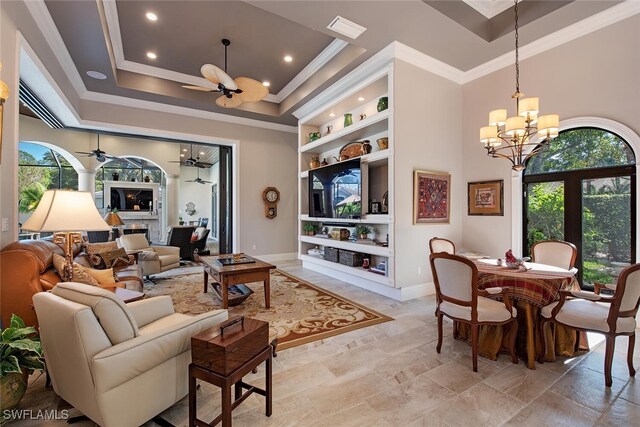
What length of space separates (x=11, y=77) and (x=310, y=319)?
12.8 ft

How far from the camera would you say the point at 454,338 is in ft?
9.71

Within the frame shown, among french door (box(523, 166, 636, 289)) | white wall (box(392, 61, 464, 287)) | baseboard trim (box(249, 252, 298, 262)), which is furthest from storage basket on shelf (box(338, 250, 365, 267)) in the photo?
baseboard trim (box(249, 252, 298, 262))

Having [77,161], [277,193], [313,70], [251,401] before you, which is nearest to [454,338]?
[251,401]

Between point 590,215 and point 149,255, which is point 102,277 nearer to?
point 149,255

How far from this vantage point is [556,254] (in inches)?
128

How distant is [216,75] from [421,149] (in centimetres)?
314

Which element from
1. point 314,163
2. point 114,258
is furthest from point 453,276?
point 114,258

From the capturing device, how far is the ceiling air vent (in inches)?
139

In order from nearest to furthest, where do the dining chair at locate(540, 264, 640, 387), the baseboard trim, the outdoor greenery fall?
the outdoor greenery → the dining chair at locate(540, 264, 640, 387) → the baseboard trim

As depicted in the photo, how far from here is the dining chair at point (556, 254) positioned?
313 centimetres

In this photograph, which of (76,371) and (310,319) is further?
(310,319)

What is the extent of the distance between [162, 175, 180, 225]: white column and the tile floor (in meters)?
A: 9.36

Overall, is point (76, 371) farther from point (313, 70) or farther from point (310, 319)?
point (313, 70)
